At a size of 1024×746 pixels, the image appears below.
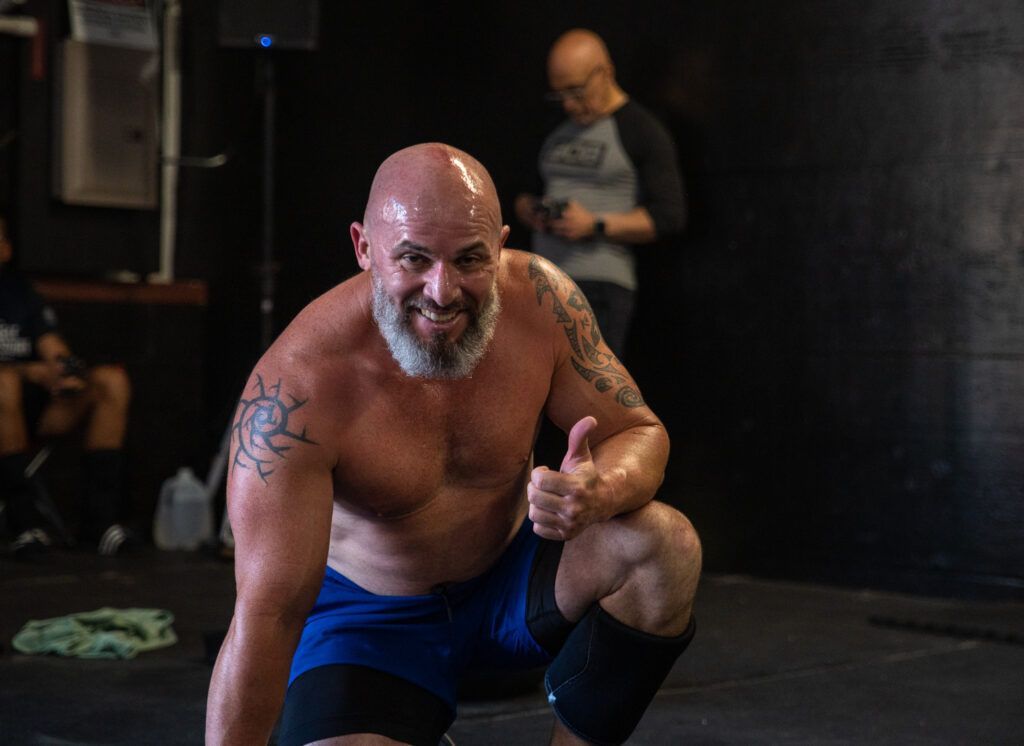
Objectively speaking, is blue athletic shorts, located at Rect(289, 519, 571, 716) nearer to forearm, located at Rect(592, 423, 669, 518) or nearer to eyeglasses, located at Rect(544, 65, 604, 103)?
forearm, located at Rect(592, 423, 669, 518)

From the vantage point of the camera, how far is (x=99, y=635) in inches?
129

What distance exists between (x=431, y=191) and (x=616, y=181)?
7.93 ft

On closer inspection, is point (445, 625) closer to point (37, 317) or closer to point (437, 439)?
point (437, 439)

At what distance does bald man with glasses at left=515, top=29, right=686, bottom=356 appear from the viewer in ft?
13.8

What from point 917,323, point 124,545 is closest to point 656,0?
point 917,323

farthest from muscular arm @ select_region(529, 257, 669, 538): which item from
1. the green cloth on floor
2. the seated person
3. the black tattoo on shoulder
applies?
the seated person

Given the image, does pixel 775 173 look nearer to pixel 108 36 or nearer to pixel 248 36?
pixel 248 36

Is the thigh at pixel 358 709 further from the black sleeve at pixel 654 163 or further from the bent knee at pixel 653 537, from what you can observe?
the black sleeve at pixel 654 163

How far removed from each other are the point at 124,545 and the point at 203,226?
1534mm

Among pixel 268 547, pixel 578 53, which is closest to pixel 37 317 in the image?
pixel 578 53

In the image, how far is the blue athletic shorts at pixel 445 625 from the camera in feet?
6.93

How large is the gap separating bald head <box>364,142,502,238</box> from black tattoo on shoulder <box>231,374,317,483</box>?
0.89ft

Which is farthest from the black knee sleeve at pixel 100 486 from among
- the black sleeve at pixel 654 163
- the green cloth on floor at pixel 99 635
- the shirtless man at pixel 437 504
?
the shirtless man at pixel 437 504

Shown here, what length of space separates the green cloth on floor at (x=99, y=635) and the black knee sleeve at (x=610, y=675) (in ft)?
5.02
